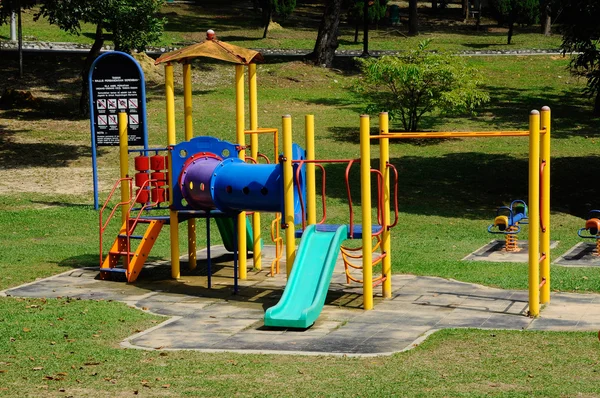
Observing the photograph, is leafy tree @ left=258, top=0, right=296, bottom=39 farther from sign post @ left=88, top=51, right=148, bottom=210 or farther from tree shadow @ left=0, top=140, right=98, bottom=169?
sign post @ left=88, top=51, right=148, bottom=210

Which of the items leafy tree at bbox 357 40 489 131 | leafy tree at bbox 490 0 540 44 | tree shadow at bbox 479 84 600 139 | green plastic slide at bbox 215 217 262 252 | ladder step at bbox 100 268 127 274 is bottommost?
ladder step at bbox 100 268 127 274

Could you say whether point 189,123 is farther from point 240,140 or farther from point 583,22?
point 583,22

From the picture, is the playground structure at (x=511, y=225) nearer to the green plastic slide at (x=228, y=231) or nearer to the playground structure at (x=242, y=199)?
the playground structure at (x=242, y=199)

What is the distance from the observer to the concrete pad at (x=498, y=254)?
58.5 feet

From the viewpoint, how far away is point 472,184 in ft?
89.5

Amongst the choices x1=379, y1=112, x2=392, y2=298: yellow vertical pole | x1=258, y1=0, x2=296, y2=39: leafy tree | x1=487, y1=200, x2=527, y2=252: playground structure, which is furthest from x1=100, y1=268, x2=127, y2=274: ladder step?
x1=258, y1=0, x2=296, y2=39: leafy tree

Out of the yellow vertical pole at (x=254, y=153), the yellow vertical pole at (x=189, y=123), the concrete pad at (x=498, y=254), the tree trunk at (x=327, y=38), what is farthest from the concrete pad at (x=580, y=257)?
the tree trunk at (x=327, y=38)

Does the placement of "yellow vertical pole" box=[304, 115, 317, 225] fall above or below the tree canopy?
below

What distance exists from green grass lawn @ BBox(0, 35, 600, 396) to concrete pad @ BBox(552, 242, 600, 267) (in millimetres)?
359

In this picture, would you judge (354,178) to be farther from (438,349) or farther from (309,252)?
(438,349)

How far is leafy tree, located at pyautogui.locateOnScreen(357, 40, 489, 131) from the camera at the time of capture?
3136 centimetres

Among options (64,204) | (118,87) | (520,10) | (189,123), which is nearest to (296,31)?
(520,10)

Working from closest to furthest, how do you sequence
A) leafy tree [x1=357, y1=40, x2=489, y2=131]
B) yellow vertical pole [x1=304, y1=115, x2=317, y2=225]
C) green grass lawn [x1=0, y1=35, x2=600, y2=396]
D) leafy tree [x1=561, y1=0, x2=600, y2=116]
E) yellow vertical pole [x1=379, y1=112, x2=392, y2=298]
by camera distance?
green grass lawn [x1=0, y1=35, x2=600, y2=396] < yellow vertical pole [x1=379, y1=112, x2=392, y2=298] < yellow vertical pole [x1=304, y1=115, x2=317, y2=225] < leafy tree [x1=561, y1=0, x2=600, y2=116] < leafy tree [x1=357, y1=40, x2=489, y2=131]

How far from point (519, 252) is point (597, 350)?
296 inches
